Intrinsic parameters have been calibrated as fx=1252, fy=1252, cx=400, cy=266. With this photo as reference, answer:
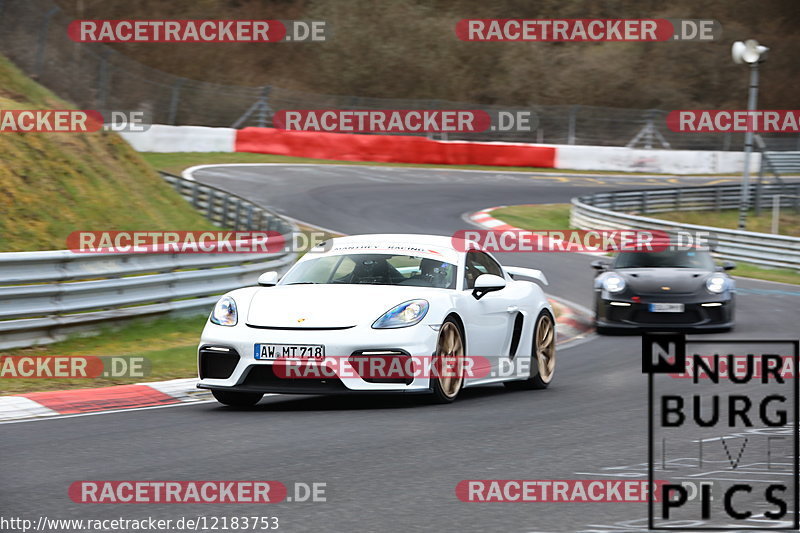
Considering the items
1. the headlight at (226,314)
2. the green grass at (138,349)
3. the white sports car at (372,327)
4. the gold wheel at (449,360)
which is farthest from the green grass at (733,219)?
the headlight at (226,314)

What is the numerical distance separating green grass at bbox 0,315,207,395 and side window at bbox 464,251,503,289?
2.61 m

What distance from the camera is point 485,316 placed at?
969 cm

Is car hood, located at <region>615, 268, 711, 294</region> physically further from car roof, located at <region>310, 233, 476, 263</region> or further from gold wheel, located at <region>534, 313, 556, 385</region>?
car roof, located at <region>310, 233, 476, 263</region>

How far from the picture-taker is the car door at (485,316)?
9461mm

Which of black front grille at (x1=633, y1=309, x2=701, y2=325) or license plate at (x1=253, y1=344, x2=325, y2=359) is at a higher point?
license plate at (x1=253, y1=344, x2=325, y2=359)

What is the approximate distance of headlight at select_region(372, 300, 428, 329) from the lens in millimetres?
8598

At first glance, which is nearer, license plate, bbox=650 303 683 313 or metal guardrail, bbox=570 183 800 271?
license plate, bbox=650 303 683 313

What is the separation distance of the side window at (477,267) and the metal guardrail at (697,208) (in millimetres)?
13625

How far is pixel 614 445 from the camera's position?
7.28 metres

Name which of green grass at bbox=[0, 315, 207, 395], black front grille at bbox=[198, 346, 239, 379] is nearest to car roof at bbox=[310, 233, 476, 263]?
black front grille at bbox=[198, 346, 239, 379]

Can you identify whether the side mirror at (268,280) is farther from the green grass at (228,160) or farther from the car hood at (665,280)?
the green grass at (228,160)

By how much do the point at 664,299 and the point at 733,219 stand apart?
18.7 m

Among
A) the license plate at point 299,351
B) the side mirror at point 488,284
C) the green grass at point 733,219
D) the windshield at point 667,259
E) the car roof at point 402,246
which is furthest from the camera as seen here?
the green grass at point 733,219

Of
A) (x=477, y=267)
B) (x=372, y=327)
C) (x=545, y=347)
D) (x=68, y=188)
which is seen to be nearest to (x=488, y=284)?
(x=477, y=267)
